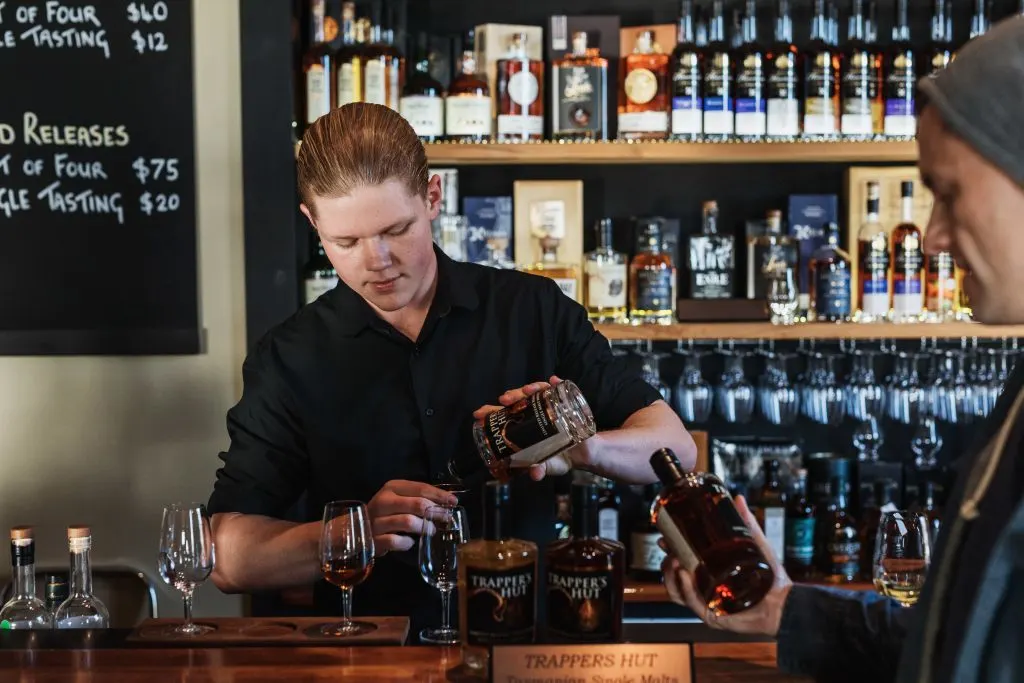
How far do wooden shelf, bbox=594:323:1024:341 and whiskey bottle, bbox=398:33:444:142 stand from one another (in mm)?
612

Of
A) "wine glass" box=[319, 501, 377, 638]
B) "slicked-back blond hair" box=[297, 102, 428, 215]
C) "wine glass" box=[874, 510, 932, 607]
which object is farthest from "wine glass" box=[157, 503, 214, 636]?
"wine glass" box=[874, 510, 932, 607]

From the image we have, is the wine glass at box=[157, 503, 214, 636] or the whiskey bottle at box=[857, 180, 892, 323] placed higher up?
the whiskey bottle at box=[857, 180, 892, 323]

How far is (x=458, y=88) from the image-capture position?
272cm

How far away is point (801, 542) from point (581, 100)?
3.91 ft

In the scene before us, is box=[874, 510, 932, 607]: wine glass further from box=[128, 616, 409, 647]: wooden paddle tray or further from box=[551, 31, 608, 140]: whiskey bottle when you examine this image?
box=[551, 31, 608, 140]: whiskey bottle

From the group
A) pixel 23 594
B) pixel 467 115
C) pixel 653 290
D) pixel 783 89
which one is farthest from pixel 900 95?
pixel 23 594

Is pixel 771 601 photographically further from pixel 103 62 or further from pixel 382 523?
pixel 103 62

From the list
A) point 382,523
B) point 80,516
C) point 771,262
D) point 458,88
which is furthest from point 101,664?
point 771,262

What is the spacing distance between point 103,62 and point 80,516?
1089 mm

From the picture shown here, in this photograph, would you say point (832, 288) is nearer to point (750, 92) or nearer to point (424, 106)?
point (750, 92)

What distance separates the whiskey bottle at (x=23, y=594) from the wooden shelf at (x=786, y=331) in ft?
4.59

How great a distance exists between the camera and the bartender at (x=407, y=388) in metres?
1.85

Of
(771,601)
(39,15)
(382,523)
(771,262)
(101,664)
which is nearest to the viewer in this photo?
(771,601)

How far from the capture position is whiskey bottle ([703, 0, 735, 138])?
8.95 ft
